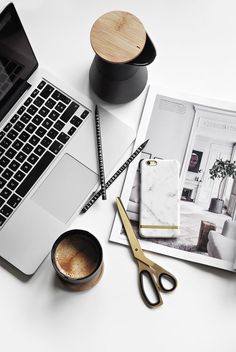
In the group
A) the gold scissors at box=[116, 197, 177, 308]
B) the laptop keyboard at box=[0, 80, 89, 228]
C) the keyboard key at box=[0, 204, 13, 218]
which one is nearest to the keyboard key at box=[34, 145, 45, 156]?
the laptop keyboard at box=[0, 80, 89, 228]

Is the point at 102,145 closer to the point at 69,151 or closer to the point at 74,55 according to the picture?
the point at 69,151

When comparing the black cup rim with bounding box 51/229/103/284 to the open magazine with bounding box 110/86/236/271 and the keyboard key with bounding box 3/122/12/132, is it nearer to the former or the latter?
the open magazine with bounding box 110/86/236/271

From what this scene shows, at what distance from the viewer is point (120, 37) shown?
74 centimetres

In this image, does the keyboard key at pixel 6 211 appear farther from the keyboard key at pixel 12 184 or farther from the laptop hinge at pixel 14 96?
the laptop hinge at pixel 14 96

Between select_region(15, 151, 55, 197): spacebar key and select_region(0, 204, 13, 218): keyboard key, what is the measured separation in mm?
31

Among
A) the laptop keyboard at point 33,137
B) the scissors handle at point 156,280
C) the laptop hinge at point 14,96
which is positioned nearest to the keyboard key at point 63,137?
the laptop keyboard at point 33,137

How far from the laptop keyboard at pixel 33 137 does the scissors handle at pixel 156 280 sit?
9.6 inches

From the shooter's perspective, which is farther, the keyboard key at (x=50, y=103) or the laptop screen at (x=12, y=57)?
the keyboard key at (x=50, y=103)

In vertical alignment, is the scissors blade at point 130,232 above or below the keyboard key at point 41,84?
below

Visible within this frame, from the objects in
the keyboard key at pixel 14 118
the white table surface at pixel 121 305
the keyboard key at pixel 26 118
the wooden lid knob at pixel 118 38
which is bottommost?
the white table surface at pixel 121 305

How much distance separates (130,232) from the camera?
813 millimetres

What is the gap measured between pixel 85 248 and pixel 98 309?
0.11 meters

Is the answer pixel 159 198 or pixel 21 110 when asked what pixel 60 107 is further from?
pixel 159 198

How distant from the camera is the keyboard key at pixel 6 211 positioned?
2.62ft
